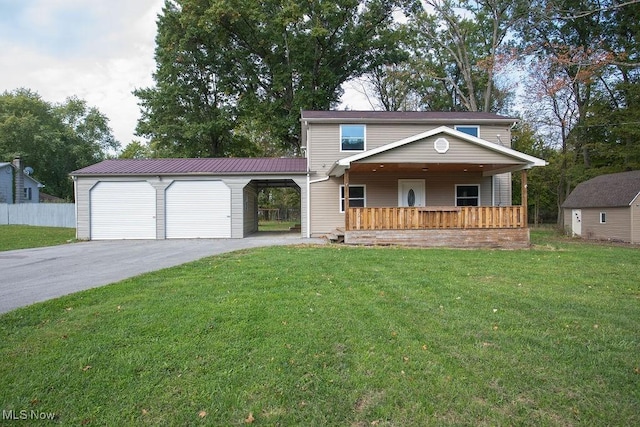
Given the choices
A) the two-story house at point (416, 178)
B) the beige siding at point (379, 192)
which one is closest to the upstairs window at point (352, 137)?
the two-story house at point (416, 178)

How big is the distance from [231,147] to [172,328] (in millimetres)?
27854

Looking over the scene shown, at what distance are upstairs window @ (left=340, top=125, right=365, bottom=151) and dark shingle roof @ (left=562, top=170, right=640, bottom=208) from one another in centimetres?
1426

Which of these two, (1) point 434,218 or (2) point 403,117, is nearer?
(1) point 434,218

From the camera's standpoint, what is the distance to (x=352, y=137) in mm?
16844

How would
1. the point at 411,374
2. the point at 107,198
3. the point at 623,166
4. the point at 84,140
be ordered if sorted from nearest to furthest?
the point at 411,374 < the point at 107,198 < the point at 623,166 < the point at 84,140

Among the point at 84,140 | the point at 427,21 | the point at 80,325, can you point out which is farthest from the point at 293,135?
the point at 84,140

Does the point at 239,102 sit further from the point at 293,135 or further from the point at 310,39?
the point at 310,39

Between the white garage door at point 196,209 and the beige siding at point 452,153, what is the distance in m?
7.61

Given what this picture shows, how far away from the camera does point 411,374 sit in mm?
3066

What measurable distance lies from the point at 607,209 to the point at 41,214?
113 ft

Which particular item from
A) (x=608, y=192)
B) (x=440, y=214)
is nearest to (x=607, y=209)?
(x=608, y=192)

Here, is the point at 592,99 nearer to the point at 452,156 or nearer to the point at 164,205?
the point at 452,156

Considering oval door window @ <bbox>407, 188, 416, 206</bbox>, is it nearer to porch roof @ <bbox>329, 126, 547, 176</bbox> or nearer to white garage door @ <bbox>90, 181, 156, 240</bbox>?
porch roof @ <bbox>329, 126, 547, 176</bbox>

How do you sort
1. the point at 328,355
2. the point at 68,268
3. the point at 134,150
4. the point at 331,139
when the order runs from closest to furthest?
the point at 328,355 < the point at 68,268 < the point at 331,139 < the point at 134,150
